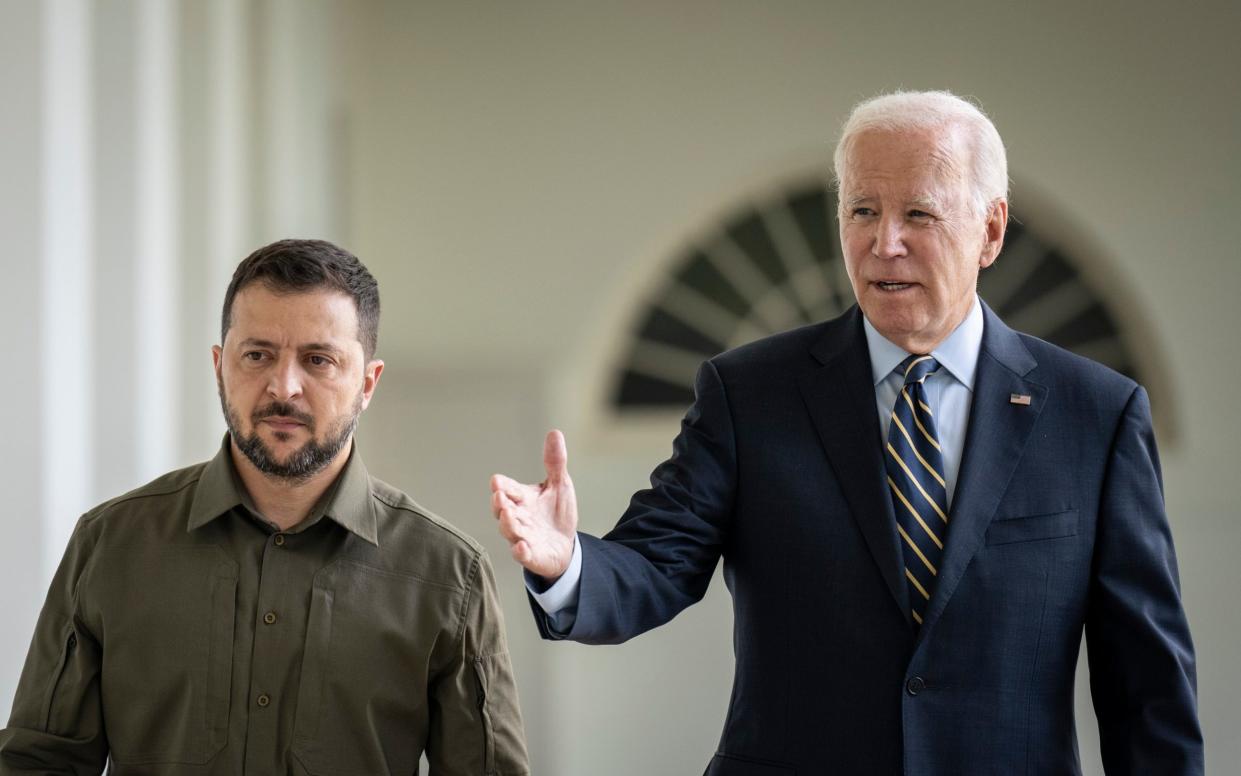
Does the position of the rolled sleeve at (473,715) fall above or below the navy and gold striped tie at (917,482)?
below

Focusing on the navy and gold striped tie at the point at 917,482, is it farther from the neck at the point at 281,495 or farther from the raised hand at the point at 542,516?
the neck at the point at 281,495

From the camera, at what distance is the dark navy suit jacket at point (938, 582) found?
1934 millimetres

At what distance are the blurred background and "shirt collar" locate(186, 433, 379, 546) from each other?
305cm

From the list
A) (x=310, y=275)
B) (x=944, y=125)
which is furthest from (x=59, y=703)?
(x=944, y=125)

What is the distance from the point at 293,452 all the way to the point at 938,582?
0.93m

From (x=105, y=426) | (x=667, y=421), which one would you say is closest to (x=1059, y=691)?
(x=105, y=426)

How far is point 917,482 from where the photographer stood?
2018 millimetres

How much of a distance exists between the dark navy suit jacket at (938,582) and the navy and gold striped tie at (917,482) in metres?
0.03

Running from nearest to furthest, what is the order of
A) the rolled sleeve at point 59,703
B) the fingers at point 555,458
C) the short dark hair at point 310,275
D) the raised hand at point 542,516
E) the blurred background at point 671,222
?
1. the raised hand at point 542,516
2. the fingers at point 555,458
3. the rolled sleeve at point 59,703
4. the short dark hair at point 310,275
5. the blurred background at point 671,222

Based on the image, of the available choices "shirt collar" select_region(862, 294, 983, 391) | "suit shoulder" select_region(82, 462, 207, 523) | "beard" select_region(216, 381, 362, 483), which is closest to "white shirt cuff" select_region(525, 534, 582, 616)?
"beard" select_region(216, 381, 362, 483)

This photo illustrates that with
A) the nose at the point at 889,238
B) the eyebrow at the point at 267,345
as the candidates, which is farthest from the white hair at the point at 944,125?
the eyebrow at the point at 267,345

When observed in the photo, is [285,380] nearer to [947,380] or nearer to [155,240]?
[947,380]

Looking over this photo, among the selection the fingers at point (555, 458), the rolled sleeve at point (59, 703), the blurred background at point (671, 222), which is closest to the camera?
the fingers at point (555, 458)

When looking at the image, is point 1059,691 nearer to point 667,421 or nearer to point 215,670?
point 215,670
